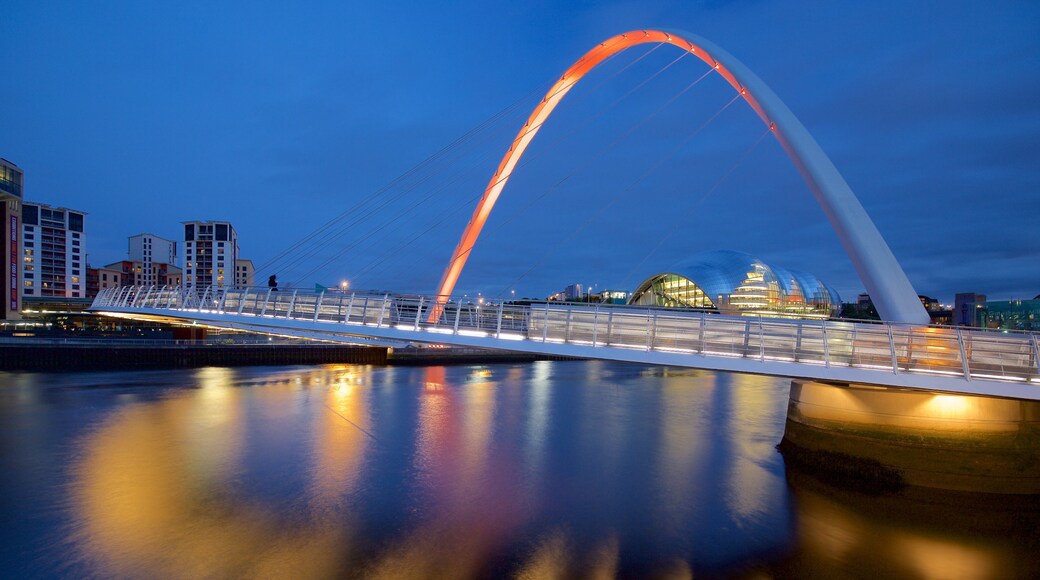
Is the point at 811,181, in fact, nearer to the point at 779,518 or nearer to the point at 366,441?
the point at 779,518

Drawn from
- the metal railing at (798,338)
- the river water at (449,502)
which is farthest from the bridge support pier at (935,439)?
the metal railing at (798,338)

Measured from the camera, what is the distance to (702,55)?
1719 centimetres

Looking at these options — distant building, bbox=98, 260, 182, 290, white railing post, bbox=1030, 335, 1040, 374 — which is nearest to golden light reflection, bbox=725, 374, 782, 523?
white railing post, bbox=1030, 335, 1040, 374

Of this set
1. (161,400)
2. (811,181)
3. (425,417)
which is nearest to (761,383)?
(425,417)

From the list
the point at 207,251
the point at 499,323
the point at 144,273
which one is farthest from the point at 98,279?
the point at 499,323

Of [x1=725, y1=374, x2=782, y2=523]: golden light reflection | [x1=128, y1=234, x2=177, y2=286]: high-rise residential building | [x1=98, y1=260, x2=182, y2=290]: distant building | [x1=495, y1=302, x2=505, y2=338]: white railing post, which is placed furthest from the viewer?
[x1=128, y1=234, x2=177, y2=286]: high-rise residential building

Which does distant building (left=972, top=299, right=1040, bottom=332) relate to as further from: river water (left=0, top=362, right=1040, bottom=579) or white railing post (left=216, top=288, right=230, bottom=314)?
white railing post (left=216, top=288, right=230, bottom=314)

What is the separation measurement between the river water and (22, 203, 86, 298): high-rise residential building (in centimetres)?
7943

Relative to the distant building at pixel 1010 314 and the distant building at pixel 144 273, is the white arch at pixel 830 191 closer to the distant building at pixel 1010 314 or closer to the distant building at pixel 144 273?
the distant building at pixel 1010 314

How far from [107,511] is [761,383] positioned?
3226 centimetres

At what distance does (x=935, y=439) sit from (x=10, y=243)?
179ft

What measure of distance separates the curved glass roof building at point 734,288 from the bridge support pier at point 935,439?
34885 mm

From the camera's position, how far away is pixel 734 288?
48969mm

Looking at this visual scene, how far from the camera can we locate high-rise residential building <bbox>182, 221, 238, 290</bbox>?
119250 mm
